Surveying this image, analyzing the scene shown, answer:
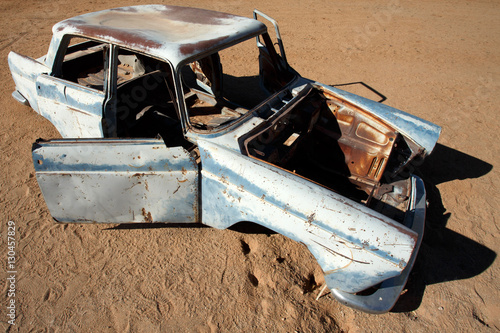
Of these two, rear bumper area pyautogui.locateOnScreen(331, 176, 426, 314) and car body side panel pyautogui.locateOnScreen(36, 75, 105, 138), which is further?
car body side panel pyautogui.locateOnScreen(36, 75, 105, 138)

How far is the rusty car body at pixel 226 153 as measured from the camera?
2.33m

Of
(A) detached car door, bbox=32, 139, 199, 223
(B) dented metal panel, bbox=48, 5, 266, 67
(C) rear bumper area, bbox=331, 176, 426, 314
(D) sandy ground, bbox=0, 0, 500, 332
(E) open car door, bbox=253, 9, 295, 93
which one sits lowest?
(D) sandy ground, bbox=0, 0, 500, 332

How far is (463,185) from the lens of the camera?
3.96 meters

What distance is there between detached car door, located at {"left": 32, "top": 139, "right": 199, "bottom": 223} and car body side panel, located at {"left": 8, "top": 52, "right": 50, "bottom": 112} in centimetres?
128

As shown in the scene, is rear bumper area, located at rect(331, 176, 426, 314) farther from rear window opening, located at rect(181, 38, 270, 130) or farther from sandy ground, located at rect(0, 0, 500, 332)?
rear window opening, located at rect(181, 38, 270, 130)

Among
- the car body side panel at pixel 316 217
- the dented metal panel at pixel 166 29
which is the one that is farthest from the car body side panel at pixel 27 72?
the car body side panel at pixel 316 217

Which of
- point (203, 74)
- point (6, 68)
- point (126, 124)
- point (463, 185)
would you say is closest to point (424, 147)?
point (463, 185)

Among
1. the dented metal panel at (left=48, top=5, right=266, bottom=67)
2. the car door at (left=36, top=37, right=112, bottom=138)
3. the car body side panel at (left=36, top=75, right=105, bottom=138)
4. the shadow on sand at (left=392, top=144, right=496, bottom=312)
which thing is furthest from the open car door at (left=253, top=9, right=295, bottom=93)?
the shadow on sand at (left=392, top=144, right=496, bottom=312)

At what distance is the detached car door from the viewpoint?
2592 mm

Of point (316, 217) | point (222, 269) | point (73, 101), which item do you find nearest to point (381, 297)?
point (316, 217)

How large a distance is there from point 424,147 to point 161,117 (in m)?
2.68

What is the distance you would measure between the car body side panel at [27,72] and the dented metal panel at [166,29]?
324 millimetres

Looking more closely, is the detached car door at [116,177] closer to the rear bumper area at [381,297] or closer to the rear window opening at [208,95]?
the rear window opening at [208,95]

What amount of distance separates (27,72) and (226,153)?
8.69ft
